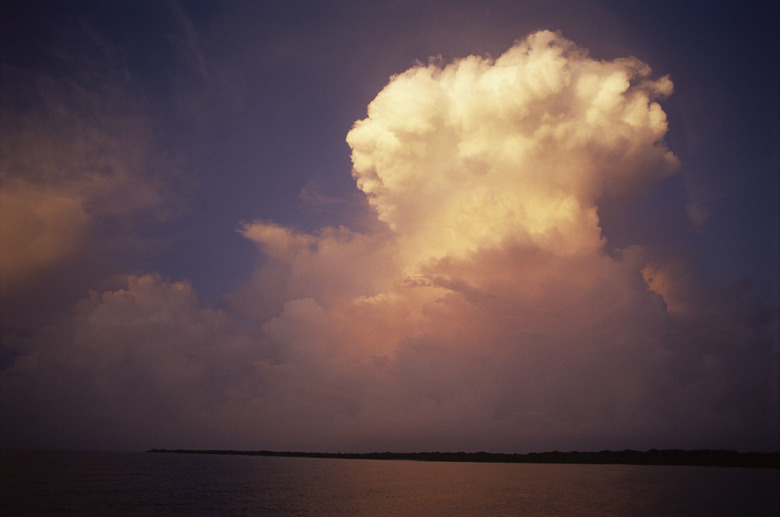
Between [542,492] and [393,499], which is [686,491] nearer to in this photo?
[542,492]

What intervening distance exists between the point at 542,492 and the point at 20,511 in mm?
79224

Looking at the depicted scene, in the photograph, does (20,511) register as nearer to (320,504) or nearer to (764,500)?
(320,504)

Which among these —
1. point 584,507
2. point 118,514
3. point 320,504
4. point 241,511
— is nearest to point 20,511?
point 118,514

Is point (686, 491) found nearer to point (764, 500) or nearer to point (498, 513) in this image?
point (764, 500)

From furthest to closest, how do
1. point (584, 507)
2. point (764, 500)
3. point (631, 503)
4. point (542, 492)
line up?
point (542, 492) → point (764, 500) → point (631, 503) → point (584, 507)

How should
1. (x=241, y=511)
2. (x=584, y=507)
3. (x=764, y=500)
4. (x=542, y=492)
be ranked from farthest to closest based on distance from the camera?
(x=542, y=492) < (x=764, y=500) < (x=584, y=507) < (x=241, y=511)

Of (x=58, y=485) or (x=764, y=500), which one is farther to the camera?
(x=58, y=485)

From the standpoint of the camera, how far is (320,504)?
212 ft

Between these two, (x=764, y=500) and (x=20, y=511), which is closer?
(x=20, y=511)

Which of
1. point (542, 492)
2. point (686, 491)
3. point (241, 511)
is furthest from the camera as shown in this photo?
point (686, 491)

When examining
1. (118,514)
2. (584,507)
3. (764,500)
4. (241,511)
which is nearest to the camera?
(118,514)

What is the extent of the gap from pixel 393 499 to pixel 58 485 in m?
63.7

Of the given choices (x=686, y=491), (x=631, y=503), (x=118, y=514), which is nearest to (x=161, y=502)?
(x=118, y=514)

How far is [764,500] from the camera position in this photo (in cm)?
7606
